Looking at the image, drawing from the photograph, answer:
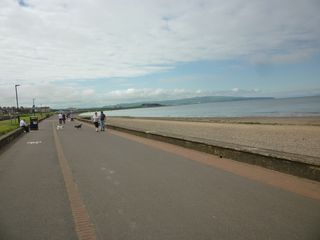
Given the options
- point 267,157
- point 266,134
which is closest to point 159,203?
point 267,157

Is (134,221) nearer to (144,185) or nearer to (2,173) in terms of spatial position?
(144,185)

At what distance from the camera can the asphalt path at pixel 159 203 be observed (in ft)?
16.0

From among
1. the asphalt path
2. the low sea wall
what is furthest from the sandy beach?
the asphalt path

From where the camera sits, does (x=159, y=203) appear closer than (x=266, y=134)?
Yes

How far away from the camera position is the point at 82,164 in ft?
36.6

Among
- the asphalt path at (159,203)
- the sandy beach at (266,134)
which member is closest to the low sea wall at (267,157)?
the asphalt path at (159,203)

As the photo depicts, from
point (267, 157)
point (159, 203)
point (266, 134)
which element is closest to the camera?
point (159, 203)

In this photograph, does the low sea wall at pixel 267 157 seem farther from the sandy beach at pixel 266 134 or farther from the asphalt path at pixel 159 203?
the sandy beach at pixel 266 134

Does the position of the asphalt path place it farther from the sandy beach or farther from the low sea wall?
the sandy beach

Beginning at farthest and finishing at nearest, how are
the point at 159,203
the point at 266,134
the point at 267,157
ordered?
the point at 266,134, the point at 267,157, the point at 159,203

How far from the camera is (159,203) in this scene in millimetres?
6219

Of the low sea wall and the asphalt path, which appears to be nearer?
the asphalt path

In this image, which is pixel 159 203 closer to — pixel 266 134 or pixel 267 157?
pixel 267 157

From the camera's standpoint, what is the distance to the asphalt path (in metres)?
4.88
